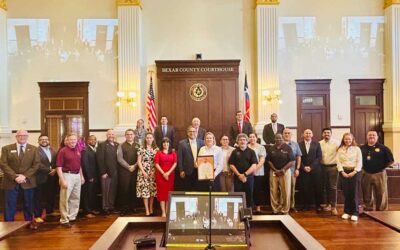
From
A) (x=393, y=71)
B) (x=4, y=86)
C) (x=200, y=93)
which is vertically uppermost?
(x=393, y=71)

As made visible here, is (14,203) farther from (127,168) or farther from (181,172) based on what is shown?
(181,172)

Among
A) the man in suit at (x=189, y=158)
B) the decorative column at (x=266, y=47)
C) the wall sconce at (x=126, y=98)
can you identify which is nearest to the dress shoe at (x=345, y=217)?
the man in suit at (x=189, y=158)

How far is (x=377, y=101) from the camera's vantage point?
33.3 ft

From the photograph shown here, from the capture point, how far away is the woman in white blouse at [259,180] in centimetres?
627

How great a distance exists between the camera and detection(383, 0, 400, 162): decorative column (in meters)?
9.71

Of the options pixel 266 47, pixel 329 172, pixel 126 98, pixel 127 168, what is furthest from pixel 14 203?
pixel 266 47

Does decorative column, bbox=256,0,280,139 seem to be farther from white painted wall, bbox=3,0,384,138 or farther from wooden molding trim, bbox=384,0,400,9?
wooden molding trim, bbox=384,0,400,9

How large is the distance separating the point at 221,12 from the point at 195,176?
556 centimetres

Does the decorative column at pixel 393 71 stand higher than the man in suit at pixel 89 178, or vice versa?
the decorative column at pixel 393 71

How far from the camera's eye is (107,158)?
6.46 m

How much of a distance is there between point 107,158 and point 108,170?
23 cm

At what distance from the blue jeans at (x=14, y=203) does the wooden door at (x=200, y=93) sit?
180 inches

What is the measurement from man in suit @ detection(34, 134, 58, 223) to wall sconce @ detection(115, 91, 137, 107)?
3.28 meters

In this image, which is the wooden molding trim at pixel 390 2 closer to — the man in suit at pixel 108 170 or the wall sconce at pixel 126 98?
the wall sconce at pixel 126 98
